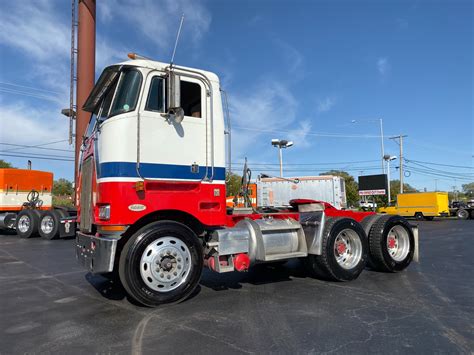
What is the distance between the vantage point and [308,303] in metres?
5.29

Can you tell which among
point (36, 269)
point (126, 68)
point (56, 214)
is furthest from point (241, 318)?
point (56, 214)

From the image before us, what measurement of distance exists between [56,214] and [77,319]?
11.6 metres

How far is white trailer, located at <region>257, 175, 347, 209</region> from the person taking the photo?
15.8m

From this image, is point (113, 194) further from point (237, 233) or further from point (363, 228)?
point (363, 228)

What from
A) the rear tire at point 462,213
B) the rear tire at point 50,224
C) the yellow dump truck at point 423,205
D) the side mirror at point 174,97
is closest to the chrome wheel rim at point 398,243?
the side mirror at point 174,97

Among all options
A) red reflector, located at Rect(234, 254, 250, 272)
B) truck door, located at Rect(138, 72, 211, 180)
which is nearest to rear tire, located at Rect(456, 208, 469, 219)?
red reflector, located at Rect(234, 254, 250, 272)

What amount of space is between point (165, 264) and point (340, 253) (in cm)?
338

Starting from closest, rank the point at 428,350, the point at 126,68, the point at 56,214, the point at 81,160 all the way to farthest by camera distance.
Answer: the point at 428,350 < the point at 126,68 < the point at 81,160 < the point at 56,214

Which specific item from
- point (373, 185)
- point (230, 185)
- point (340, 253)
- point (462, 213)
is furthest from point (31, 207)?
point (462, 213)

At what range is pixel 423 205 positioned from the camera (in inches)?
1276

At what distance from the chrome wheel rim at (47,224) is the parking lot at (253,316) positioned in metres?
8.32

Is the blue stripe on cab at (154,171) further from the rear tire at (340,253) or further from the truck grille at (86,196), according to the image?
the rear tire at (340,253)

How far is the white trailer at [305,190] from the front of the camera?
15789 millimetres

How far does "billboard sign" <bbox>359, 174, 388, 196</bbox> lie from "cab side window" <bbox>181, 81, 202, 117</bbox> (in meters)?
29.6
